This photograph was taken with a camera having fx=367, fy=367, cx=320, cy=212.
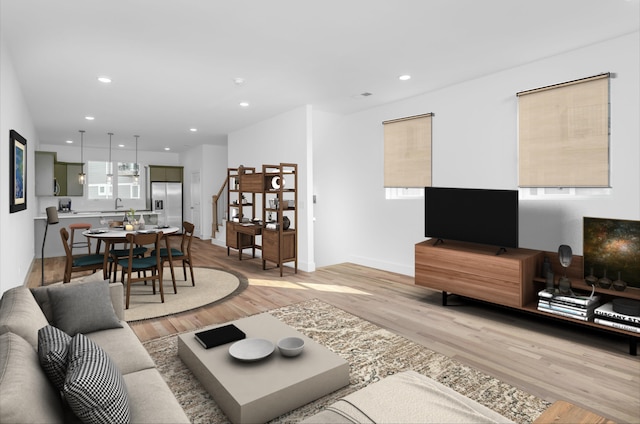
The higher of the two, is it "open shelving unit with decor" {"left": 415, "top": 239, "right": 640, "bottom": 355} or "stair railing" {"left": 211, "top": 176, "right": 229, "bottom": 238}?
"stair railing" {"left": 211, "top": 176, "right": 229, "bottom": 238}

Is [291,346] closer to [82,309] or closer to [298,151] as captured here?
[82,309]

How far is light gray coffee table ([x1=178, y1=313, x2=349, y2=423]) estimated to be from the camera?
81.4 inches

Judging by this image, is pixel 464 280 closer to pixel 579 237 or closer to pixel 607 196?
pixel 579 237

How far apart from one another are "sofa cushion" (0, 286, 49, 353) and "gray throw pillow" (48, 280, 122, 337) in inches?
8.1

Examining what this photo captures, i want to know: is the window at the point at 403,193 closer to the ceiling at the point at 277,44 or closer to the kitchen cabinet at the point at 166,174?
the ceiling at the point at 277,44

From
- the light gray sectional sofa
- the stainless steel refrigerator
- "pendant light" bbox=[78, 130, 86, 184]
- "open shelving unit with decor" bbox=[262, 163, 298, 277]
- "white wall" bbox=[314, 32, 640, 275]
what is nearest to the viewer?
the light gray sectional sofa

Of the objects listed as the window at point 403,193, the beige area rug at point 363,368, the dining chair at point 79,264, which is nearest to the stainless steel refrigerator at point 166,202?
the dining chair at point 79,264

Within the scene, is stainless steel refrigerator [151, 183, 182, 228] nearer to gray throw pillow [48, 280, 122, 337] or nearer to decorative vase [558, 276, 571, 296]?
gray throw pillow [48, 280, 122, 337]

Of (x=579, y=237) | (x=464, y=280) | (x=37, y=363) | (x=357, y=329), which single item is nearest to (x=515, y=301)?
(x=464, y=280)

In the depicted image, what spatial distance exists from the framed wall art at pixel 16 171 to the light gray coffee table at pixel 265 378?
2.96 meters

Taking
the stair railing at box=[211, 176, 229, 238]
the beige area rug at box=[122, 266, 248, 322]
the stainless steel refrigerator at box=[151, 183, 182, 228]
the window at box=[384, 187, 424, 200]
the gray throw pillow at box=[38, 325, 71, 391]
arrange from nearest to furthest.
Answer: the gray throw pillow at box=[38, 325, 71, 391]
the beige area rug at box=[122, 266, 248, 322]
the window at box=[384, 187, 424, 200]
the stair railing at box=[211, 176, 229, 238]
the stainless steel refrigerator at box=[151, 183, 182, 228]

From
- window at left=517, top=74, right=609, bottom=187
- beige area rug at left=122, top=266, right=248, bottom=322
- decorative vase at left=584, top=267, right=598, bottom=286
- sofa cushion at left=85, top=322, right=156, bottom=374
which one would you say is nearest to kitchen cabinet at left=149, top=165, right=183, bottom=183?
beige area rug at left=122, top=266, right=248, bottom=322

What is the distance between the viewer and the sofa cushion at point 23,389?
1121mm

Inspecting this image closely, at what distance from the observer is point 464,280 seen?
4039mm
